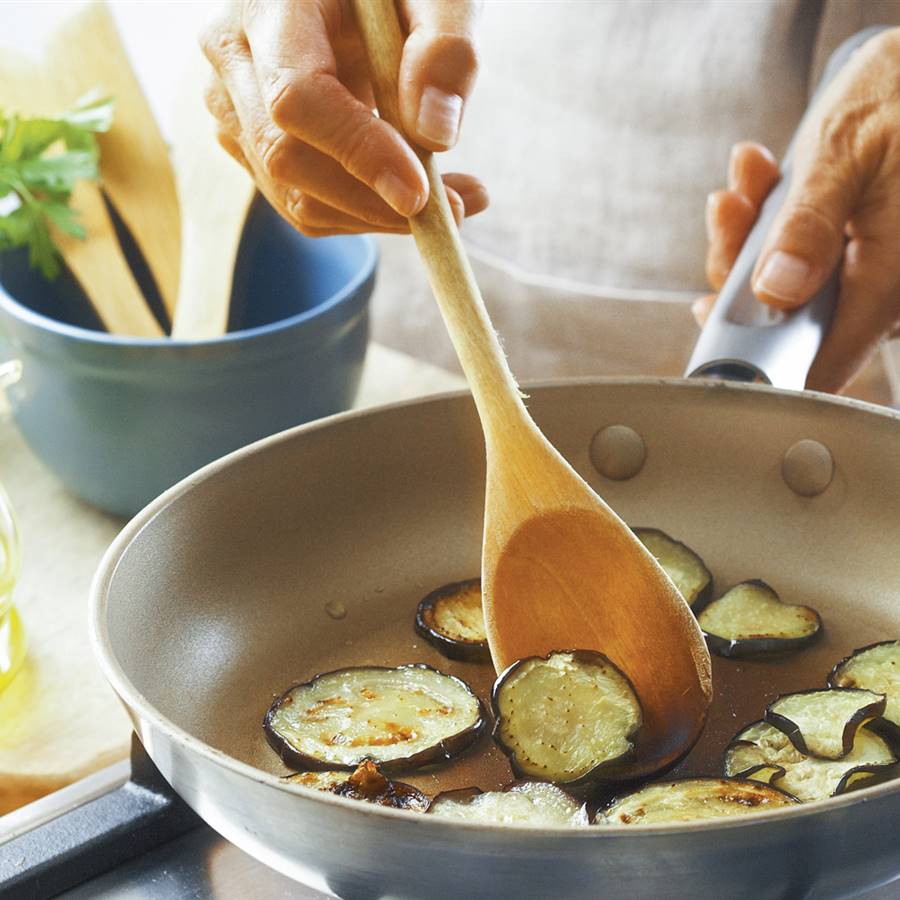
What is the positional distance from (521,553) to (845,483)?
300 mm

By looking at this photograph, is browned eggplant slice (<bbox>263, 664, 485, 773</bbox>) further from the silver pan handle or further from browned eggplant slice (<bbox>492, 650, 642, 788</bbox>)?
the silver pan handle

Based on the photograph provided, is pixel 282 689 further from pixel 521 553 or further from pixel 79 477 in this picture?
pixel 79 477

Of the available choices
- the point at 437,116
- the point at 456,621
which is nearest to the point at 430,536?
the point at 456,621

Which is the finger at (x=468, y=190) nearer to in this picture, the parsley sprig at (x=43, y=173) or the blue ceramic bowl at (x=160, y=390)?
the blue ceramic bowl at (x=160, y=390)

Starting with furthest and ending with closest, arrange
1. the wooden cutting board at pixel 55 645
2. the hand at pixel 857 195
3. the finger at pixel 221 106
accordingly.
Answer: the hand at pixel 857 195 → the finger at pixel 221 106 → the wooden cutting board at pixel 55 645

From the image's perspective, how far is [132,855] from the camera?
685 millimetres

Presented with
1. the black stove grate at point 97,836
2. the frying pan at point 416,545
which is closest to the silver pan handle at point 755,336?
the frying pan at point 416,545

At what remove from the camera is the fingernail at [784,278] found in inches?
37.7

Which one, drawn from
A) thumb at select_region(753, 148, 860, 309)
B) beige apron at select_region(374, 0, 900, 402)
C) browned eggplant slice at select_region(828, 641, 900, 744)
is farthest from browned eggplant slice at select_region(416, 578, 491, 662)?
beige apron at select_region(374, 0, 900, 402)

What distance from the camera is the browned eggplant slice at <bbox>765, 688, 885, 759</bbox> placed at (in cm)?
68

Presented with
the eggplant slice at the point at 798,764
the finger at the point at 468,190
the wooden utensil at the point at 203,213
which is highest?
the finger at the point at 468,190

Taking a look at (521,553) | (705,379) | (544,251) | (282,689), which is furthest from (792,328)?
(544,251)

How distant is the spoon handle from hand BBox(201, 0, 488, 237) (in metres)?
0.02

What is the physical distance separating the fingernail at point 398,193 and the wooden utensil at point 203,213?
377 mm
